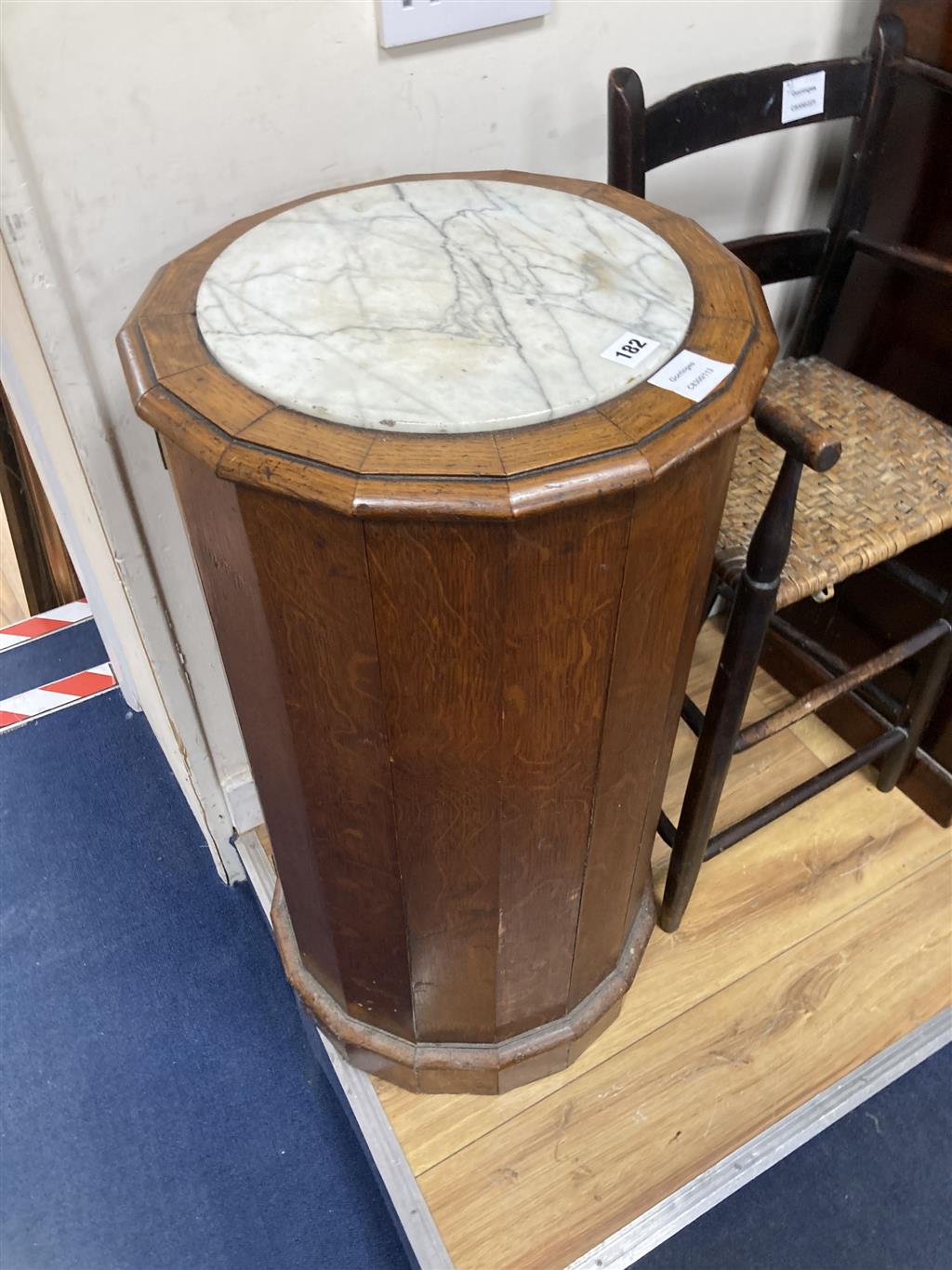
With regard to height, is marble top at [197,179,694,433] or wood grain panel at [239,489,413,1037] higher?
marble top at [197,179,694,433]

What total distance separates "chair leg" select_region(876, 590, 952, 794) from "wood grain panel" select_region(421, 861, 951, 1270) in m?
0.16

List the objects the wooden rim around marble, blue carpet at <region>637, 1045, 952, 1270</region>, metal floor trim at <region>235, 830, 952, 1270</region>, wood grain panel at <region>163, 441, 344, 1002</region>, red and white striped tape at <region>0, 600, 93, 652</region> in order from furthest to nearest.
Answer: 1. red and white striped tape at <region>0, 600, 93, 652</region>
2. blue carpet at <region>637, 1045, 952, 1270</region>
3. metal floor trim at <region>235, 830, 952, 1270</region>
4. wood grain panel at <region>163, 441, 344, 1002</region>
5. the wooden rim around marble

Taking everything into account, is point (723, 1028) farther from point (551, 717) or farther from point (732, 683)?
point (551, 717)

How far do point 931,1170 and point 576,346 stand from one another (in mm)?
1148

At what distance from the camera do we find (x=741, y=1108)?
116 centimetres

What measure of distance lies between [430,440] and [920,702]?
978mm

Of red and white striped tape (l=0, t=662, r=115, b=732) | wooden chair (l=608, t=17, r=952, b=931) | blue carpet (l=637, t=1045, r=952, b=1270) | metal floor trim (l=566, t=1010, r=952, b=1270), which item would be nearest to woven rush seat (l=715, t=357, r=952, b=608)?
wooden chair (l=608, t=17, r=952, b=931)

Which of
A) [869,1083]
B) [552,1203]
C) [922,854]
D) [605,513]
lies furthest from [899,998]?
[605,513]

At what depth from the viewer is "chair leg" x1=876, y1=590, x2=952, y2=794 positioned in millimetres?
1258

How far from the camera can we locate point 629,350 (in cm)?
68

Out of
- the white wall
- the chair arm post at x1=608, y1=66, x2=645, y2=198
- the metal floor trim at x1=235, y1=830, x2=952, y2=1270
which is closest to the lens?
the white wall

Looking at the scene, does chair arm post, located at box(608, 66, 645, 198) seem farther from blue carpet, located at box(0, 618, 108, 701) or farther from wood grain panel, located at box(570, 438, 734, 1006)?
blue carpet, located at box(0, 618, 108, 701)

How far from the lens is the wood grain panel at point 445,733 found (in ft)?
2.06

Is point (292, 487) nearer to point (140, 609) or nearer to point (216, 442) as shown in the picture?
point (216, 442)
